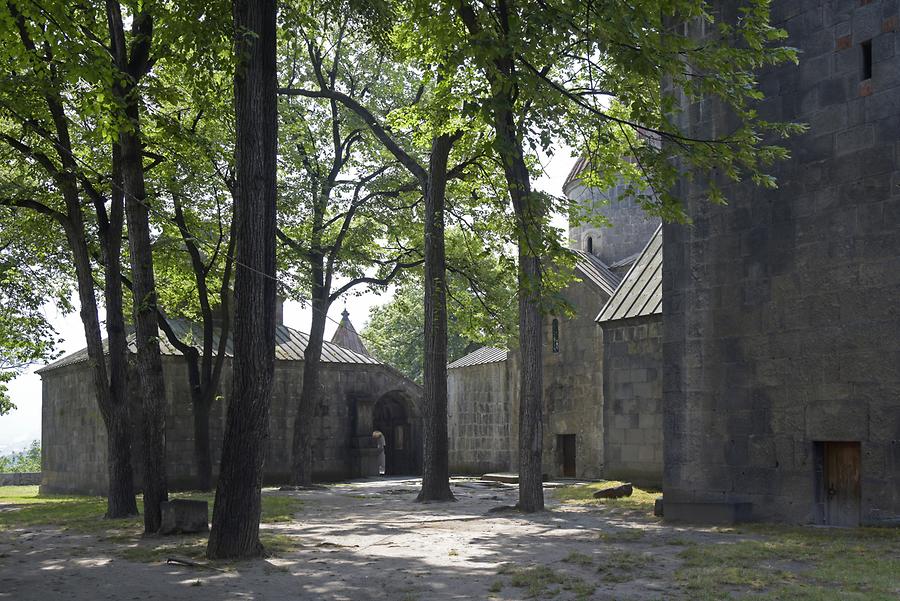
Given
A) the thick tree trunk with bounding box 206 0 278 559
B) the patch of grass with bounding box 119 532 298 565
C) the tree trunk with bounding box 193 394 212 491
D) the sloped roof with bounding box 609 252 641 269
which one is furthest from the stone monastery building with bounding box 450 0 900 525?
the sloped roof with bounding box 609 252 641 269

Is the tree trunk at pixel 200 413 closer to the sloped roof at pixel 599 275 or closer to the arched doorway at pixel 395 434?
the sloped roof at pixel 599 275

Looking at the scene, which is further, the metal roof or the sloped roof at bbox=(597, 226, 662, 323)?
the metal roof

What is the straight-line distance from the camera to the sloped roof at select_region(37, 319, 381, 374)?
28763 millimetres

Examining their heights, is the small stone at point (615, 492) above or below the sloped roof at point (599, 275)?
below

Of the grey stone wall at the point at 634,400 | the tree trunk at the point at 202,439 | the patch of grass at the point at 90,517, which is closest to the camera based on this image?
the patch of grass at the point at 90,517

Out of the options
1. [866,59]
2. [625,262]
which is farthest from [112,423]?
[625,262]

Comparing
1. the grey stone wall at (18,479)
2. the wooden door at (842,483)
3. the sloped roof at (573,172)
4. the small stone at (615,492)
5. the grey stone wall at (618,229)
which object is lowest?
the grey stone wall at (18,479)

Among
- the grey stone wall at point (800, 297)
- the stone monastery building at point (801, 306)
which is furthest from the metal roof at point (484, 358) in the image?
the grey stone wall at point (800, 297)

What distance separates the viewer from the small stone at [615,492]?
68.0 feet

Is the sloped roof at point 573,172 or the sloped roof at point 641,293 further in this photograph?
the sloped roof at point 573,172

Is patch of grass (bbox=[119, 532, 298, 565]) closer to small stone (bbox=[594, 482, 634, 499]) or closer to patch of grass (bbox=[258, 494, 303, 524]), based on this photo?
patch of grass (bbox=[258, 494, 303, 524])

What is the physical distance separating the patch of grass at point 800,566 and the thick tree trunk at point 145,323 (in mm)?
7940

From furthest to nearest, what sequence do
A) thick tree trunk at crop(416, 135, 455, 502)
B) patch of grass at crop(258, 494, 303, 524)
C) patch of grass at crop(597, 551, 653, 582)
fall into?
thick tree trunk at crop(416, 135, 455, 502), patch of grass at crop(258, 494, 303, 524), patch of grass at crop(597, 551, 653, 582)

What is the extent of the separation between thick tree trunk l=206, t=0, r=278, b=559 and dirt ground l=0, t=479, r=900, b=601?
71cm
